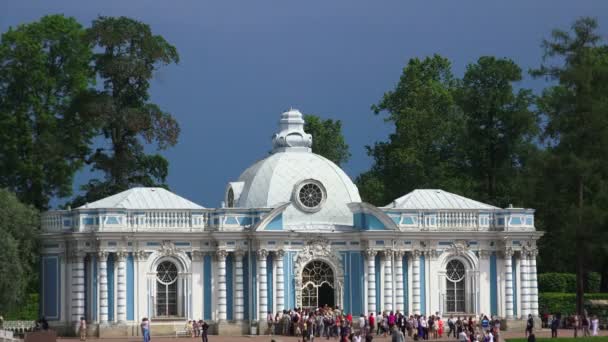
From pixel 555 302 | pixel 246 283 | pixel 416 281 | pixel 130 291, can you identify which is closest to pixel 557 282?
pixel 555 302

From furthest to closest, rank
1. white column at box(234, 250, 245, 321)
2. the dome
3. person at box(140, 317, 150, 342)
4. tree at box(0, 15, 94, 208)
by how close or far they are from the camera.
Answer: tree at box(0, 15, 94, 208) → the dome → white column at box(234, 250, 245, 321) → person at box(140, 317, 150, 342)

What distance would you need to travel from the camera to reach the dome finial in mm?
71688

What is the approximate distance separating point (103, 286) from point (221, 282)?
196 inches

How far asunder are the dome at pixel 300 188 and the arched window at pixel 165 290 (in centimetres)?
488

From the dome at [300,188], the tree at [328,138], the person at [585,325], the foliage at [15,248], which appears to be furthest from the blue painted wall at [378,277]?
the tree at [328,138]

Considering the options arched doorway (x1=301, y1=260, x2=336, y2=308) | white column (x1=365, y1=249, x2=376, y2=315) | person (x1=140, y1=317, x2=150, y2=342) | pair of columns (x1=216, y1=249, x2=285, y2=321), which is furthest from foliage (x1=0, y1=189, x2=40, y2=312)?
white column (x1=365, y1=249, x2=376, y2=315)

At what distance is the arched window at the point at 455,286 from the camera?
69.1 m

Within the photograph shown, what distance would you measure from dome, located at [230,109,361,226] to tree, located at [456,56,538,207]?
672 inches

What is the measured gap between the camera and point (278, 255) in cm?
6688

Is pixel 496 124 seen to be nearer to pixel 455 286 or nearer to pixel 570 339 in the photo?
pixel 455 286

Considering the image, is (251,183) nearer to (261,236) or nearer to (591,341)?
(261,236)

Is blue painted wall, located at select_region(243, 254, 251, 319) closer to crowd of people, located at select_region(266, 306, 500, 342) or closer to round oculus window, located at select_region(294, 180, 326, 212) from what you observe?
crowd of people, located at select_region(266, 306, 500, 342)

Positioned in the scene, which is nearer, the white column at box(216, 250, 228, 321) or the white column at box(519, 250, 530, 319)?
the white column at box(216, 250, 228, 321)

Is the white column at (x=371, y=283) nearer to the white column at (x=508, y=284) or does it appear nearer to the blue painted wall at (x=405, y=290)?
the blue painted wall at (x=405, y=290)
